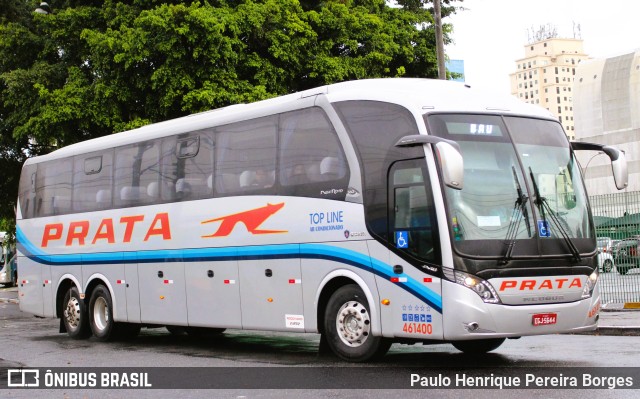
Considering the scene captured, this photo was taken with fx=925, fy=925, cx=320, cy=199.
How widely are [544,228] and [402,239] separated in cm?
169

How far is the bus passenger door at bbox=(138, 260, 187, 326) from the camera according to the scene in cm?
1546

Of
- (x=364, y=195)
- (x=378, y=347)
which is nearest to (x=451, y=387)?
(x=378, y=347)

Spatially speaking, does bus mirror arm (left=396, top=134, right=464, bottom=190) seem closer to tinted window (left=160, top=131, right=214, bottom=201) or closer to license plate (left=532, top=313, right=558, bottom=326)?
license plate (left=532, top=313, right=558, bottom=326)

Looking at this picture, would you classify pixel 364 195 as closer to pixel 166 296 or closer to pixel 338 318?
pixel 338 318

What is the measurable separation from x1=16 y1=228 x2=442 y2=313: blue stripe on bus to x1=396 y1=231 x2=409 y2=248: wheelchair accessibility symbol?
0.34 m

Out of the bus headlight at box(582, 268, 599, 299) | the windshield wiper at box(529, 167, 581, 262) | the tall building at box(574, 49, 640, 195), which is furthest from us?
the tall building at box(574, 49, 640, 195)

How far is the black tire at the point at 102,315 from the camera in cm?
1736

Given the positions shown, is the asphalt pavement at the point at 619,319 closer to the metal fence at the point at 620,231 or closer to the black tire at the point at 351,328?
the metal fence at the point at 620,231

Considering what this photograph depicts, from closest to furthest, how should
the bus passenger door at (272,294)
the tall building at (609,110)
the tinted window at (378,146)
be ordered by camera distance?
the tinted window at (378,146) < the bus passenger door at (272,294) < the tall building at (609,110)

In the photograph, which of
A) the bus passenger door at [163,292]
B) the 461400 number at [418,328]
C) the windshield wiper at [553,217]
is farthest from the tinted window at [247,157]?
the windshield wiper at [553,217]

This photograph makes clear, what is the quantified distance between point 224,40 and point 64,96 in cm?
527

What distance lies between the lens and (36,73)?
2853cm

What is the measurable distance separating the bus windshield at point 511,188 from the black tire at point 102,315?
8.66 meters

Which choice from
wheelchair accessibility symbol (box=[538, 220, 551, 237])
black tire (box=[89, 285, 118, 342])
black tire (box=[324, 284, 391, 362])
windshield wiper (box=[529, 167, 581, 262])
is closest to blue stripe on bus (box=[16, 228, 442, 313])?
black tire (box=[324, 284, 391, 362])
